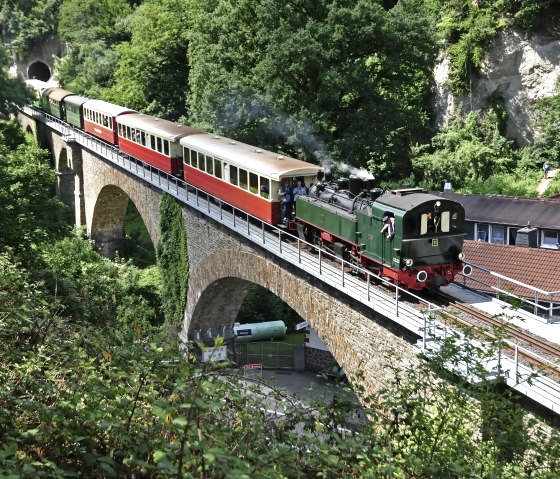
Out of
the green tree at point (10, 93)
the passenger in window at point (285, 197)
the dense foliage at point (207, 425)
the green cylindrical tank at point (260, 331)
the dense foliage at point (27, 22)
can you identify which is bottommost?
the green cylindrical tank at point (260, 331)

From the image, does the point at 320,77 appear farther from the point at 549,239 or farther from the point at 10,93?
the point at 10,93

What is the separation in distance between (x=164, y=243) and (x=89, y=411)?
66.7 feet

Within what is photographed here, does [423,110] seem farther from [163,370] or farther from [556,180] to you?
[163,370]

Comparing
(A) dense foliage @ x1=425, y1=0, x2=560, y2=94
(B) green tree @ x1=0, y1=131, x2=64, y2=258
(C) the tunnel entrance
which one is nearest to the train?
(B) green tree @ x1=0, y1=131, x2=64, y2=258

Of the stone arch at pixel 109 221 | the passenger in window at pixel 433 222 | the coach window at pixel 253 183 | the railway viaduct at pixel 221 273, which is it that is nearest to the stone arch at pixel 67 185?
the railway viaduct at pixel 221 273

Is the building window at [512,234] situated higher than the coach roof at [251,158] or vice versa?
the coach roof at [251,158]

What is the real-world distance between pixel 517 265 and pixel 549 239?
3.98 m

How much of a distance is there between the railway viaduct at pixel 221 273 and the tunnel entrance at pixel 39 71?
132ft

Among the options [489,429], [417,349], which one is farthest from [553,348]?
[489,429]

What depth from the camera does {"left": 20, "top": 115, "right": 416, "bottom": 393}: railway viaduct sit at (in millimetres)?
14328

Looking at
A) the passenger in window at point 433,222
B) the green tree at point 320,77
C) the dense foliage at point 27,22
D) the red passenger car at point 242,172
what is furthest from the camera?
the dense foliage at point 27,22

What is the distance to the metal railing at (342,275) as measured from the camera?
33.8 ft

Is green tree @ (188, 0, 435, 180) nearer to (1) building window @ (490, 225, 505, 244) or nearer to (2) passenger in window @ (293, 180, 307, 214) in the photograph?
(1) building window @ (490, 225, 505, 244)

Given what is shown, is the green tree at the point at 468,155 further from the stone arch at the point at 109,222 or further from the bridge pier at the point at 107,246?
the bridge pier at the point at 107,246
